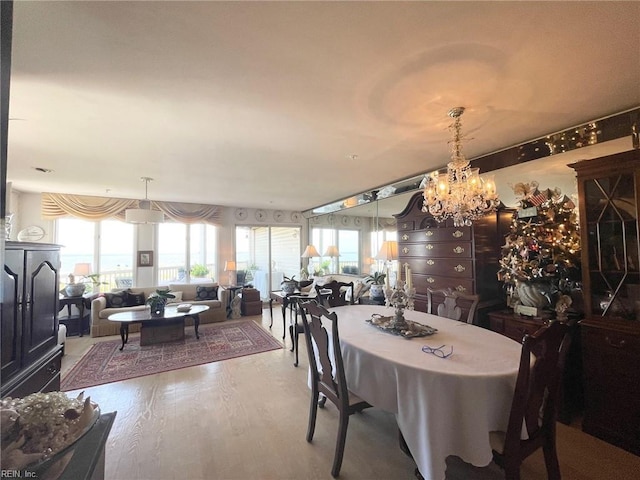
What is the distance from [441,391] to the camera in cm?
133

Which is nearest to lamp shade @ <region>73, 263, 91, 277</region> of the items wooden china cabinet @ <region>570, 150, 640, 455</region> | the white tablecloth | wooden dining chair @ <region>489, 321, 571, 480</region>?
the white tablecloth

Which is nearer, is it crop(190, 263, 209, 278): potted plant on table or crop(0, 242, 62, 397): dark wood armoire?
crop(0, 242, 62, 397): dark wood armoire

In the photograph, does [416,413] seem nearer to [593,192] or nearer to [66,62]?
[593,192]

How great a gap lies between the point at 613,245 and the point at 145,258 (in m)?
7.29

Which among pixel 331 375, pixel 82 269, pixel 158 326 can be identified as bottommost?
pixel 158 326

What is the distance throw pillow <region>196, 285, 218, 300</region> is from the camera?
567cm

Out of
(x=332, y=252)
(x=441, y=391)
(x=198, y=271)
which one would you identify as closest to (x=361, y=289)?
(x=332, y=252)

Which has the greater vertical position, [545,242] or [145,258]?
[545,242]

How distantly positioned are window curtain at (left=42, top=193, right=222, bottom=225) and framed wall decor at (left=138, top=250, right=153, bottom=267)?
838 mm

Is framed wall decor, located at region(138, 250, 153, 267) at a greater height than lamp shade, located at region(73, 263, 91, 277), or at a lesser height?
greater

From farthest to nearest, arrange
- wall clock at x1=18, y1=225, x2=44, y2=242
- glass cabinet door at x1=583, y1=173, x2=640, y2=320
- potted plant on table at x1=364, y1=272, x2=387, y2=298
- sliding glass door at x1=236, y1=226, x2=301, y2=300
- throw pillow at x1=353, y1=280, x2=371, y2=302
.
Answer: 1. sliding glass door at x1=236, y1=226, x2=301, y2=300
2. wall clock at x1=18, y1=225, x2=44, y2=242
3. throw pillow at x1=353, y1=280, x2=371, y2=302
4. potted plant on table at x1=364, y1=272, x2=387, y2=298
5. glass cabinet door at x1=583, y1=173, x2=640, y2=320

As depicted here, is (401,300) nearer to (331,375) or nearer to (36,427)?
(331,375)

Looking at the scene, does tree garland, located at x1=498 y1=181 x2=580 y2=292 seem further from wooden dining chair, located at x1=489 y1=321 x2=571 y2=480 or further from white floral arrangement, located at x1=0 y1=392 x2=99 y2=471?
→ white floral arrangement, located at x1=0 y1=392 x2=99 y2=471

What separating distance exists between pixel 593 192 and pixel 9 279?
401 centimetres
